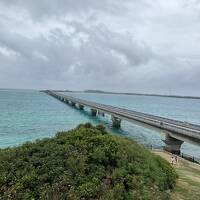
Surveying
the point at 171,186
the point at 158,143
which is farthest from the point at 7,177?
the point at 158,143

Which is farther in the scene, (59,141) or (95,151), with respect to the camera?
(59,141)

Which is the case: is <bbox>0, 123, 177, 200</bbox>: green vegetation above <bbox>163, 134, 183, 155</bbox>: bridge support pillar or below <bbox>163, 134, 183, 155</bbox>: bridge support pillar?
above

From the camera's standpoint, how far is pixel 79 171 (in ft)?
48.1

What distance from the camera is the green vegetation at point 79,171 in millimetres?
13500

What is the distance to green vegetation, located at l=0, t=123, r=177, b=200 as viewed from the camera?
13.5m

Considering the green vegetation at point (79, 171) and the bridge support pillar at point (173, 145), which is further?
the bridge support pillar at point (173, 145)

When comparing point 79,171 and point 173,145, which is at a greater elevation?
point 79,171

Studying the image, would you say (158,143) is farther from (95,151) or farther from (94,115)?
(94,115)

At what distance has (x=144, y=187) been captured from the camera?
14273 mm

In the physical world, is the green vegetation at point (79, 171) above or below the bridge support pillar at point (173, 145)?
above

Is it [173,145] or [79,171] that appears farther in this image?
[173,145]

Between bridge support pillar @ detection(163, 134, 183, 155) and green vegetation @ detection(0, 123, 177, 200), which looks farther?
bridge support pillar @ detection(163, 134, 183, 155)

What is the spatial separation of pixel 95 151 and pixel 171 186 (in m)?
4.91

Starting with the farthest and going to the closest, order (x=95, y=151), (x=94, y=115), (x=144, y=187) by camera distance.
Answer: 1. (x=94, y=115)
2. (x=95, y=151)
3. (x=144, y=187)
